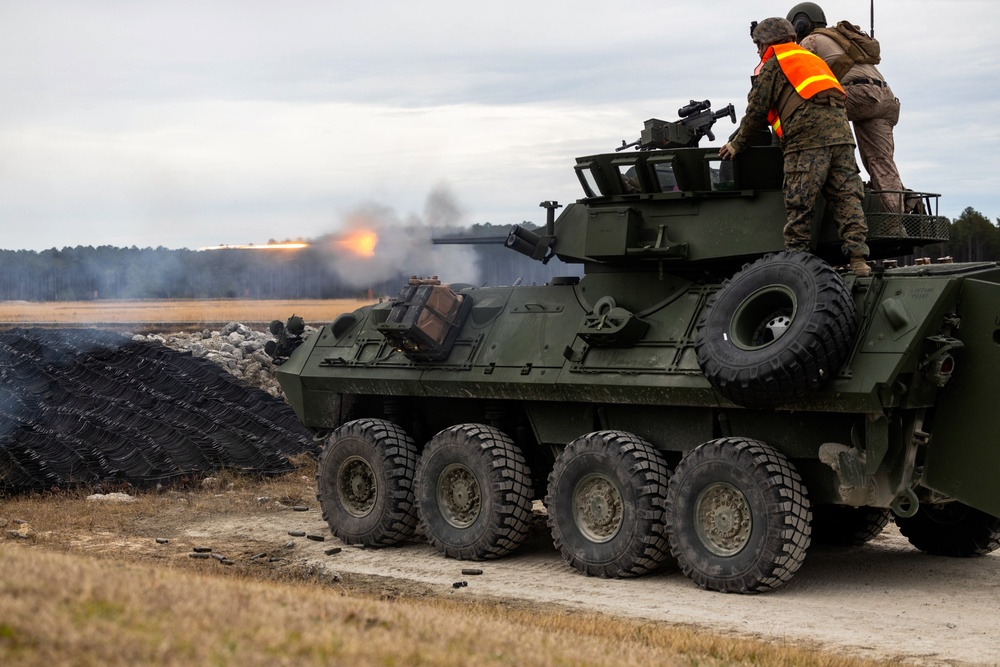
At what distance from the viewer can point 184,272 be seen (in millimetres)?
35094

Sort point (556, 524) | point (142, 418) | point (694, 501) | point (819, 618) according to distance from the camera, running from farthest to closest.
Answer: point (142, 418), point (556, 524), point (694, 501), point (819, 618)

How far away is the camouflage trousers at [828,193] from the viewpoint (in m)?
12.1

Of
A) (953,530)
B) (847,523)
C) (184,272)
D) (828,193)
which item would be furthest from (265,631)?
(184,272)

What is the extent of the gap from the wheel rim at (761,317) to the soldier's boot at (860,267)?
72 centimetres

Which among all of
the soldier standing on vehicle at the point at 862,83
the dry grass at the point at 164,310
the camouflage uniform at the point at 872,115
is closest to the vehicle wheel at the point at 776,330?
the camouflage uniform at the point at 872,115

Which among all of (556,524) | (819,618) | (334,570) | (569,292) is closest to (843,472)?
(819,618)

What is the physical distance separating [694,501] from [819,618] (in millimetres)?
1586

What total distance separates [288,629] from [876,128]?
26.4 feet

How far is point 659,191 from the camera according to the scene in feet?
44.4

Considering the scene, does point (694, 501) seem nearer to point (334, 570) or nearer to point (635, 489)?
point (635, 489)

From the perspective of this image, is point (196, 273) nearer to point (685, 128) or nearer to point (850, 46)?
point (685, 128)

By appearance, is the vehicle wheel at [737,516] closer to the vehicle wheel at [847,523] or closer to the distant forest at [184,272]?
the vehicle wheel at [847,523]

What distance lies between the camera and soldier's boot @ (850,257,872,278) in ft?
38.9

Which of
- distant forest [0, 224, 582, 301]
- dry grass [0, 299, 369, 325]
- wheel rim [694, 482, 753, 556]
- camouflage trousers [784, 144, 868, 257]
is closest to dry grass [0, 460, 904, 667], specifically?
wheel rim [694, 482, 753, 556]
